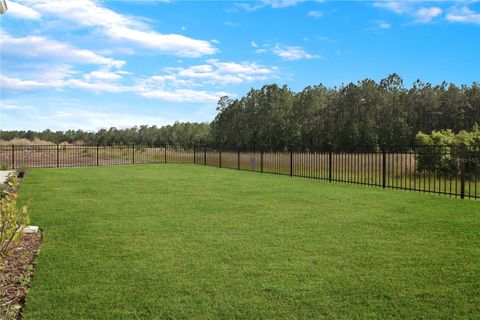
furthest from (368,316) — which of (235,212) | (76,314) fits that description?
(235,212)

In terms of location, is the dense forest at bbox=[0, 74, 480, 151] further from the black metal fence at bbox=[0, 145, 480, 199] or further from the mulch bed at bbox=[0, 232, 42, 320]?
the mulch bed at bbox=[0, 232, 42, 320]

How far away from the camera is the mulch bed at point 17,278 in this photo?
3.75 m

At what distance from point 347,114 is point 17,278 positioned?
53939mm

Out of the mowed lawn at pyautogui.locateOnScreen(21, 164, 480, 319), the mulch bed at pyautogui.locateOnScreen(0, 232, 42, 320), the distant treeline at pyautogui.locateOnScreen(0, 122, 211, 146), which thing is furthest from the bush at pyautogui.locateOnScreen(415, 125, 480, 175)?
the distant treeline at pyautogui.locateOnScreen(0, 122, 211, 146)

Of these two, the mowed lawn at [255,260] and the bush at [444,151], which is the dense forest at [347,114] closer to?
the bush at [444,151]

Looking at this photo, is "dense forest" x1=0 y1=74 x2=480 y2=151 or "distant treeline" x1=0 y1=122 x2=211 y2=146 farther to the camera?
"distant treeline" x1=0 y1=122 x2=211 y2=146

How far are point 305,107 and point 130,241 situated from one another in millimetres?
A: 54107

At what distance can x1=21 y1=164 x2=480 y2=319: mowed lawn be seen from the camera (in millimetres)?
3771

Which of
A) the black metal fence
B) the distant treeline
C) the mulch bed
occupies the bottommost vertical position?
the mulch bed

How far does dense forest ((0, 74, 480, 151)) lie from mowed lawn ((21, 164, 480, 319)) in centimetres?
3631

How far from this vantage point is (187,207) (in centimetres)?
903

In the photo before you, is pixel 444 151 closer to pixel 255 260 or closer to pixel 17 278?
pixel 255 260

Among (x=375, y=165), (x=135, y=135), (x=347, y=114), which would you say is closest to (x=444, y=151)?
(x=375, y=165)

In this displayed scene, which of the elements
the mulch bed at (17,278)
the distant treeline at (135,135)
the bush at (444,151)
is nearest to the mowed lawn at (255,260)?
the mulch bed at (17,278)
